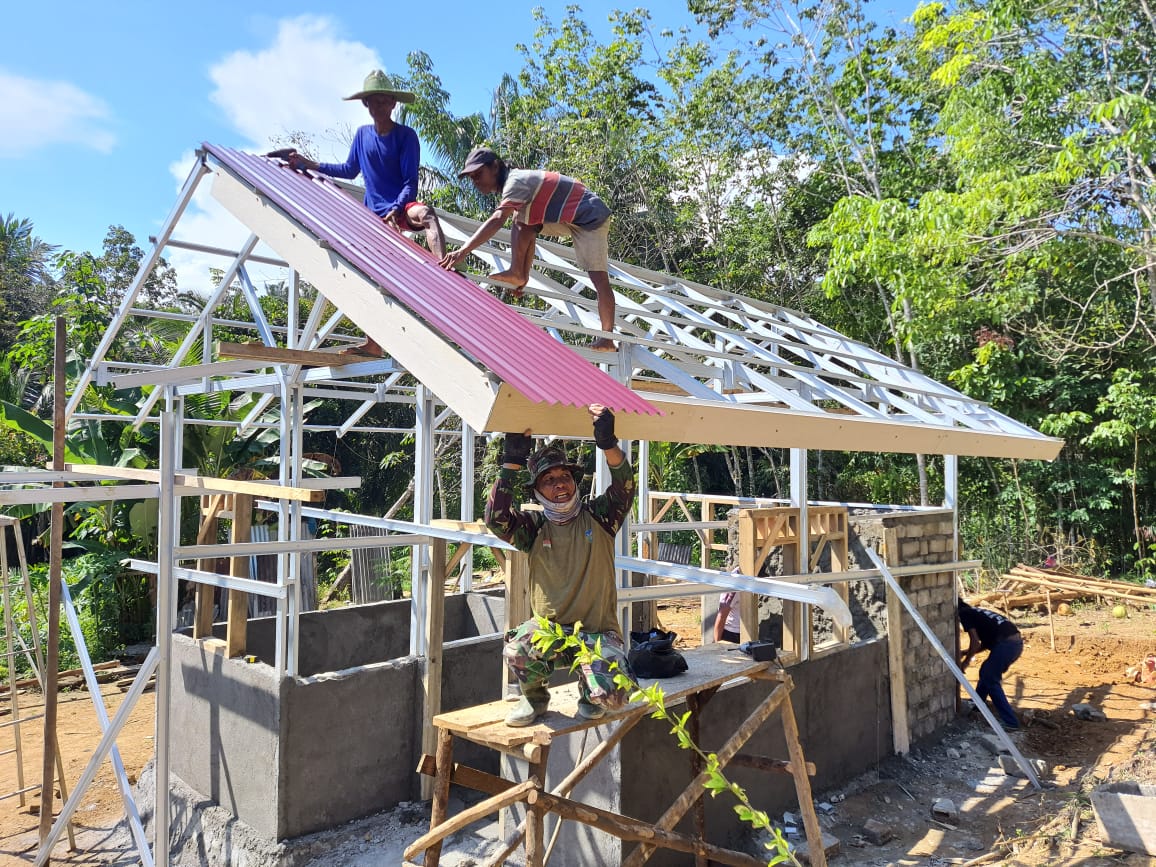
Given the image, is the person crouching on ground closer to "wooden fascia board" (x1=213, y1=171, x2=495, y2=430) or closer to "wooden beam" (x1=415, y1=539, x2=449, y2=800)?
"wooden beam" (x1=415, y1=539, x2=449, y2=800)

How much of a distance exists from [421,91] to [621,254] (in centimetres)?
569

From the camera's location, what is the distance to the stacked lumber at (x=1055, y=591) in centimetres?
1087

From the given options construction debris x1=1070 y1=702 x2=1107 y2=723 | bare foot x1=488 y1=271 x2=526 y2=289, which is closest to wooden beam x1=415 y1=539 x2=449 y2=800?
bare foot x1=488 y1=271 x2=526 y2=289

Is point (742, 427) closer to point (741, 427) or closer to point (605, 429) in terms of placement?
point (741, 427)

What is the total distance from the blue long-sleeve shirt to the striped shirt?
3.87ft

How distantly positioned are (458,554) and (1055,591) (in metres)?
9.35

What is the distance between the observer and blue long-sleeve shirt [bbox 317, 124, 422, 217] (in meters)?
5.46

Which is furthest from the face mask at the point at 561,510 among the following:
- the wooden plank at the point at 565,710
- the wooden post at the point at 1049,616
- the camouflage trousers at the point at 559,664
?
the wooden post at the point at 1049,616

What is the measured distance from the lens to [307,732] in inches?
194

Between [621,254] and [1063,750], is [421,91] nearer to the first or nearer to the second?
[621,254]

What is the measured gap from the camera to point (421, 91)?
16891 millimetres

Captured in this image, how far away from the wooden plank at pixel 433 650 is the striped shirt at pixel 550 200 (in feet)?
7.23

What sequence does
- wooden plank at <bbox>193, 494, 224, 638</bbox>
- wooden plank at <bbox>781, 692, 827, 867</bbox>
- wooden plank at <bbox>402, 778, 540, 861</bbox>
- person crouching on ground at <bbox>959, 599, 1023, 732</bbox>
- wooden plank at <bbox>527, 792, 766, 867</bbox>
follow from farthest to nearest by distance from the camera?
1. person crouching on ground at <bbox>959, 599, 1023, 732</bbox>
2. wooden plank at <bbox>193, 494, 224, 638</bbox>
3. wooden plank at <bbox>781, 692, 827, 867</bbox>
4. wooden plank at <bbox>527, 792, 766, 867</bbox>
5. wooden plank at <bbox>402, 778, 540, 861</bbox>

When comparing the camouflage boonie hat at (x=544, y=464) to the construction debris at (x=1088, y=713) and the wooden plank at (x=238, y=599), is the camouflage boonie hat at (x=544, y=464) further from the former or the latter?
the construction debris at (x=1088, y=713)
